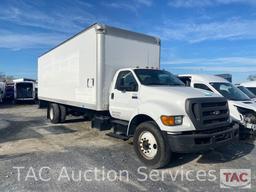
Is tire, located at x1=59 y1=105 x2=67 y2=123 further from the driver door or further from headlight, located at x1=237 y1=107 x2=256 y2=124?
headlight, located at x1=237 y1=107 x2=256 y2=124

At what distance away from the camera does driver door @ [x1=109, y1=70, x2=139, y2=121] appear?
7.39 m

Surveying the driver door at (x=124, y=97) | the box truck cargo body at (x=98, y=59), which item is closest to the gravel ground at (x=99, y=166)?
the driver door at (x=124, y=97)

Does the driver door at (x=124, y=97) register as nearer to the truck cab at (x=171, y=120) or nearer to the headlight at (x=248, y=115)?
the truck cab at (x=171, y=120)

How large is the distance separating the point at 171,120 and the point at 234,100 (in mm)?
4194

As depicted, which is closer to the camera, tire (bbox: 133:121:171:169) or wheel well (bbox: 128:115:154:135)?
tire (bbox: 133:121:171:169)

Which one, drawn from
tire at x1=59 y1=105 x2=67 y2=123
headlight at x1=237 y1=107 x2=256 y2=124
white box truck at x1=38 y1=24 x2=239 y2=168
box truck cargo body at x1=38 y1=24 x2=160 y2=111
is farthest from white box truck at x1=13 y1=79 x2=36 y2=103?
headlight at x1=237 y1=107 x2=256 y2=124

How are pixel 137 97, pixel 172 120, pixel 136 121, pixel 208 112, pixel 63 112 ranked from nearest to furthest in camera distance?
pixel 172 120, pixel 208 112, pixel 136 121, pixel 137 97, pixel 63 112

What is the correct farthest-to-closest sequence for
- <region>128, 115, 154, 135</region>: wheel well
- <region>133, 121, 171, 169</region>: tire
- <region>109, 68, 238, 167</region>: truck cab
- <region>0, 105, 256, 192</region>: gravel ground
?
<region>128, 115, 154, 135</region>: wheel well, <region>133, 121, 171, 169</region>: tire, <region>109, 68, 238, 167</region>: truck cab, <region>0, 105, 256, 192</region>: gravel ground

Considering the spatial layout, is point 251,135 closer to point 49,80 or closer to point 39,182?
point 39,182

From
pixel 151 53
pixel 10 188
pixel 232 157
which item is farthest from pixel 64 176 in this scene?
pixel 151 53

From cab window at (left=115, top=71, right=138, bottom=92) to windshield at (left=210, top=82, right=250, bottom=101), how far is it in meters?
3.62

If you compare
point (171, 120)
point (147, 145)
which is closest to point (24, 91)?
point (147, 145)

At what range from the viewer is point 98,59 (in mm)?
8109

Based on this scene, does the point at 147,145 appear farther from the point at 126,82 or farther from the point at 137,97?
the point at 126,82
